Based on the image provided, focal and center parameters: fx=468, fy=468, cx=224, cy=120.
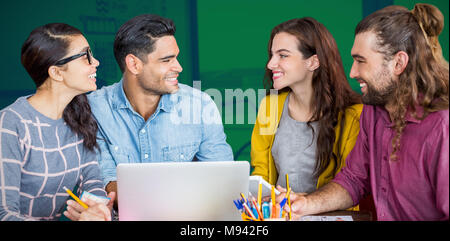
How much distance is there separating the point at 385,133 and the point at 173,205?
30.4 inches

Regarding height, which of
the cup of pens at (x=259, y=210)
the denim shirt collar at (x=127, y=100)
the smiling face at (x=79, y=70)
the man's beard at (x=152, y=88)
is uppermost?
the smiling face at (x=79, y=70)

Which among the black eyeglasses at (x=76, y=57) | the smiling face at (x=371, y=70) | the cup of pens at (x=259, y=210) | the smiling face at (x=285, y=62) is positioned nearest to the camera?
Answer: the cup of pens at (x=259, y=210)

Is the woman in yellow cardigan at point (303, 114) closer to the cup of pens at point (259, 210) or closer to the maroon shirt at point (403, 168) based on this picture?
the maroon shirt at point (403, 168)

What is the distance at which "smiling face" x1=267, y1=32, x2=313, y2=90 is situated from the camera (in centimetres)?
182

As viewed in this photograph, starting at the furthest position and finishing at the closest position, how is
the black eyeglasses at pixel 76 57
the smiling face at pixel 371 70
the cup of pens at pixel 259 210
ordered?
the black eyeglasses at pixel 76 57
the smiling face at pixel 371 70
the cup of pens at pixel 259 210

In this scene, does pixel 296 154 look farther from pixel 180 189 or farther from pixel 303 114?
pixel 180 189

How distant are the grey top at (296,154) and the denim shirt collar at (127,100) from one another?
0.44 metres

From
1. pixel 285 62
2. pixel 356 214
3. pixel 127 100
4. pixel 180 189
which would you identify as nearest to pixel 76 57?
pixel 127 100

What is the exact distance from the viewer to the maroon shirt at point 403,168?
143 centimetres

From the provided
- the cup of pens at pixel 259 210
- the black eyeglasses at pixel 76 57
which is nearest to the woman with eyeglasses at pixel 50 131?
the black eyeglasses at pixel 76 57

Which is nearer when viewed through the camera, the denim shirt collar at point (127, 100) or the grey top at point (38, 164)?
the grey top at point (38, 164)

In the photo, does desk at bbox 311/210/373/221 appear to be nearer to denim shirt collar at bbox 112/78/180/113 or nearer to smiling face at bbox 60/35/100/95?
denim shirt collar at bbox 112/78/180/113
